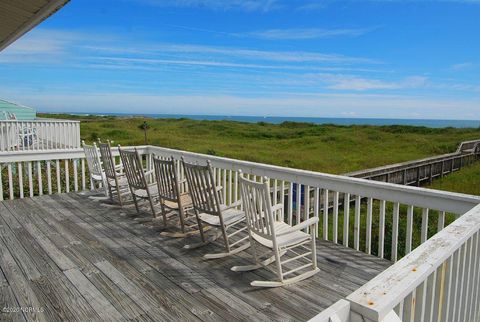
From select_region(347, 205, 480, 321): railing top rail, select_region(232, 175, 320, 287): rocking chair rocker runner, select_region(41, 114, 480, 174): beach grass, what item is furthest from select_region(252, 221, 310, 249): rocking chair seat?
select_region(41, 114, 480, 174): beach grass

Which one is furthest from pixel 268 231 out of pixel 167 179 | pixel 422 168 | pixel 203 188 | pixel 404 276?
pixel 422 168

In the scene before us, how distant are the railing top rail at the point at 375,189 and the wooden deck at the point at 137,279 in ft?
2.34

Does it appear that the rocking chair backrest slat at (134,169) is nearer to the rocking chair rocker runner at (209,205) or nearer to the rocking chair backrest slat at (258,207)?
the rocking chair rocker runner at (209,205)

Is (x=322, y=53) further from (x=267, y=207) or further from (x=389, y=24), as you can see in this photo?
(x=267, y=207)

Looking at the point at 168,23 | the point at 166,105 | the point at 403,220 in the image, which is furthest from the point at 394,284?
the point at 166,105

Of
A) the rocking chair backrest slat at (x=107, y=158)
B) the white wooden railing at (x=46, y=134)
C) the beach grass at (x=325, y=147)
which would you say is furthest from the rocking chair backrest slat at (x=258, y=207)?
the beach grass at (x=325, y=147)

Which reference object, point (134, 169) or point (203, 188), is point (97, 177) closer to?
Result: point (134, 169)

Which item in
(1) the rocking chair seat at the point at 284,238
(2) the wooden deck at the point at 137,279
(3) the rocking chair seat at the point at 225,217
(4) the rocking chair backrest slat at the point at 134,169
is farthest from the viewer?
(4) the rocking chair backrest slat at the point at 134,169

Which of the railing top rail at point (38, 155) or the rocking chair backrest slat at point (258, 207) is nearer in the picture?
the rocking chair backrest slat at point (258, 207)

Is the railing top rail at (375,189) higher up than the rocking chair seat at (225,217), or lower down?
higher up

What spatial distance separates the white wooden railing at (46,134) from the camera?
1062 centimetres

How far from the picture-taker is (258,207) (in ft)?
9.35

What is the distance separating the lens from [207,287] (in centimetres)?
276

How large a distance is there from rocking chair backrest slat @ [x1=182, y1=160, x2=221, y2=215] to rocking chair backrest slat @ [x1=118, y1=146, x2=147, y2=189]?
1122 mm
